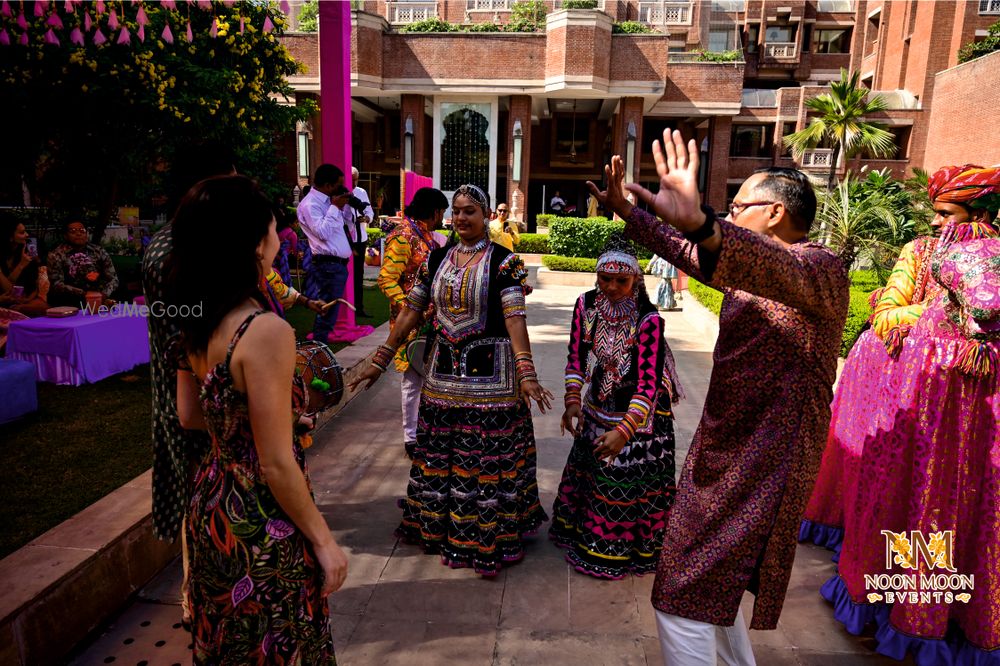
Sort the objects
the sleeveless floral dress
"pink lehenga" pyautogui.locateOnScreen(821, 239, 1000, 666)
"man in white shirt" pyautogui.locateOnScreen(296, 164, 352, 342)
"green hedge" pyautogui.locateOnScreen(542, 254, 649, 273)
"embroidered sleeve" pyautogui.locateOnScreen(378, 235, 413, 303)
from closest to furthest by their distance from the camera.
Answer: the sleeveless floral dress, "pink lehenga" pyautogui.locateOnScreen(821, 239, 1000, 666), "embroidered sleeve" pyautogui.locateOnScreen(378, 235, 413, 303), "man in white shirt" pyautogui.locateOnScreen(296, 164, 352, 342), "green hedge" pyautogui.locateOnScreen(542, 254, 649, 273)

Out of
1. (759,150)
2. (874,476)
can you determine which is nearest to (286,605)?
(874,476)

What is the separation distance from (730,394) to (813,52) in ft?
142

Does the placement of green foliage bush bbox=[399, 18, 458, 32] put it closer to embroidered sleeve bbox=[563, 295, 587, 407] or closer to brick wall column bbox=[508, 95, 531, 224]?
brick wall column bbox=[508, 95, 531, 224]

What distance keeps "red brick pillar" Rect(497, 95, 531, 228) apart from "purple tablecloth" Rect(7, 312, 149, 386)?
64.3 ft

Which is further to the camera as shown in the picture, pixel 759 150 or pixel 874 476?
pixel 759 150

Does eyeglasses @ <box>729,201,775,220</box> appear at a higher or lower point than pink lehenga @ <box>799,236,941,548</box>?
higher

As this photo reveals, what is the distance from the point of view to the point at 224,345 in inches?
64.4

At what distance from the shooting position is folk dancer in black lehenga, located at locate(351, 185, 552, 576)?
10.9ft

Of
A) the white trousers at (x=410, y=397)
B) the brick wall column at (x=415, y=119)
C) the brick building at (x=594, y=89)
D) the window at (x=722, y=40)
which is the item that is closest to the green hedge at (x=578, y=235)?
the brick building at (x=594, y=89)

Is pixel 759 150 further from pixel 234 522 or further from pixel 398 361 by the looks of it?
pixel 234 522

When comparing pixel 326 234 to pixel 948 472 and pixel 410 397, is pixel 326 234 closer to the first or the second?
pixel 410 397

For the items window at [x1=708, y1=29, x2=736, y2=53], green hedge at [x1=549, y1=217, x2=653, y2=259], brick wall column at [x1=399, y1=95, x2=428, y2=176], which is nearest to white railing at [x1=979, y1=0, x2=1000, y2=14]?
window at [x1=708, y1=29, x2=736, y2=53]

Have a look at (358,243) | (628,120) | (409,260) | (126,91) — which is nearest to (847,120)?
(628,120)

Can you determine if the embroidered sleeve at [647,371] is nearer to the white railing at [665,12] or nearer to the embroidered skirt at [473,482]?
the embroidered skirt at [473,482]
